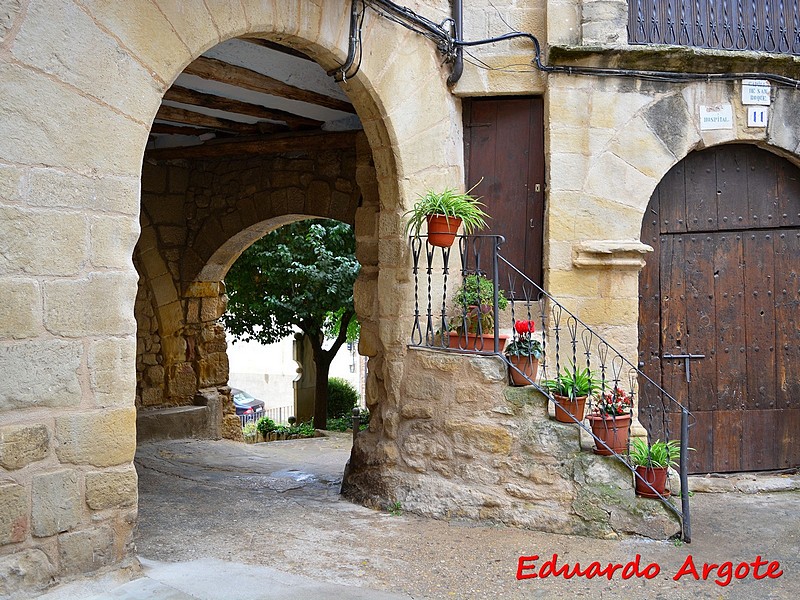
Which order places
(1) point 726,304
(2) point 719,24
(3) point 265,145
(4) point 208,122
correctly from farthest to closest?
1. (3) point 265,145
2. (4) point 208,122
3. (1) point 726,304
4. (2) point 719,24

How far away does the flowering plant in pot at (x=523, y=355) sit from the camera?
15.7 ft

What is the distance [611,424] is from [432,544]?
3.95 feet

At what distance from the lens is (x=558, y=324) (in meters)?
5.43

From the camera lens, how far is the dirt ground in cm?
385

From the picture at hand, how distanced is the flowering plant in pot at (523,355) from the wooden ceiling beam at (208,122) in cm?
353

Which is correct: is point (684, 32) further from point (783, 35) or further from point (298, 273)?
point (298, 273)

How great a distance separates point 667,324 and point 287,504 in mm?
2899

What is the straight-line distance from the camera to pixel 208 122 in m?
7.10

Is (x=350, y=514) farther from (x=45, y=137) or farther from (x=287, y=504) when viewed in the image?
(x=45, y=137)

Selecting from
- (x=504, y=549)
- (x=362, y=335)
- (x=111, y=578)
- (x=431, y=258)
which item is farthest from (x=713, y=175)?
(x=111, y=578)

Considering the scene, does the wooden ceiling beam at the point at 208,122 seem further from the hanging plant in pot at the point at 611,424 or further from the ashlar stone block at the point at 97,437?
the hanging plant in pot at the point at 611,424

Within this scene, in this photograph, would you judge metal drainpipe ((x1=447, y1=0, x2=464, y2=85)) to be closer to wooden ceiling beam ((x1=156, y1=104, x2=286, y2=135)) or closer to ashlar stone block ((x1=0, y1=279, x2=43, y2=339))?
wooden ceiling beam ((x1=156, y1=104, x2=286, y2=135))

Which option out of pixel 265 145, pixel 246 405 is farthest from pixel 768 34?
pixel 246 405

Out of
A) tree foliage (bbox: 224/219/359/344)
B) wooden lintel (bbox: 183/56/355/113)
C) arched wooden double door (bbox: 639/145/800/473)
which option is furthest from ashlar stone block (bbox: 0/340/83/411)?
tree foliage (bbox: 224/219/359/344)
